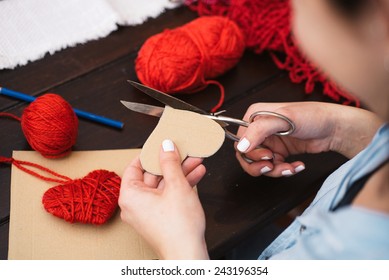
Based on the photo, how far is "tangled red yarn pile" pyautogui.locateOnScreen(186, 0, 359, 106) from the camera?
1.10m

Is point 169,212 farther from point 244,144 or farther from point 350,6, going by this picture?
point 350,6

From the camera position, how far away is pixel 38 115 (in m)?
0.89

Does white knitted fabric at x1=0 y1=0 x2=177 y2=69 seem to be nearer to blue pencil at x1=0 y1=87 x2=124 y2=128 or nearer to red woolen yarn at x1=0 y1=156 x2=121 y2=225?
blue pencil at x1=0 y1=87 x2=124 y2=128

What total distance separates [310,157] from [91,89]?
1.43ft

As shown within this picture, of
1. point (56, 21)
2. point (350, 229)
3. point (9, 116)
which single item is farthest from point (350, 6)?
point (56, 21)

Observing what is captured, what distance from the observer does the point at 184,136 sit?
827 mm

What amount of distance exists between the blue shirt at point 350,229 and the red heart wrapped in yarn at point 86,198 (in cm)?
29

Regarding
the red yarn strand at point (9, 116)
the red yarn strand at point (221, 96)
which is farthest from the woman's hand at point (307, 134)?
the red yarn strand at point (9, 116)

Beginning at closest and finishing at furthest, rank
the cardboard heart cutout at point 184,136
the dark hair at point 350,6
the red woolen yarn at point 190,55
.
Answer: the dark hair at point 350,6, the cardboard heart cutout at point 184,136, the red woolen yarn at point 190,55

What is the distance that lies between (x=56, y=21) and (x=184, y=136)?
1.58ft

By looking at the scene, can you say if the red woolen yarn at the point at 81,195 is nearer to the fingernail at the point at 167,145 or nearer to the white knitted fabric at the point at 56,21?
the fingernail at the point at 167,145

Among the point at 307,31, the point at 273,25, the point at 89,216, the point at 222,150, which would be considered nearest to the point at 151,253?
the point at 89,216

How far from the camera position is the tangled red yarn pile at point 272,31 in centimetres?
110

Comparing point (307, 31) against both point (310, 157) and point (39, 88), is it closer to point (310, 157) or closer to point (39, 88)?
point (310, 157)
